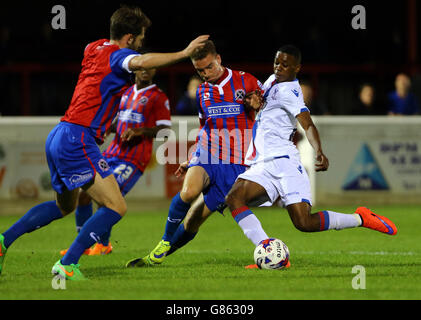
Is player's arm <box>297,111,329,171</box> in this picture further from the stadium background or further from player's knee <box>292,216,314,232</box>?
the stadium background

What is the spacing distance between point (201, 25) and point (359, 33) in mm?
3480

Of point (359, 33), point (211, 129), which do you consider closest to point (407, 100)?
point (359, 33)

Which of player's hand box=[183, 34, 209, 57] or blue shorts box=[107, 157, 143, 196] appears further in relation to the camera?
blue shorts box=[107, 157, 143, 196]

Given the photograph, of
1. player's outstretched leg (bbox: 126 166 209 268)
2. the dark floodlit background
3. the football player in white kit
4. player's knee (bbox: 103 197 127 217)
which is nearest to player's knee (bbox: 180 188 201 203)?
player's outstretched leg (bbox: 126 166 209 268)

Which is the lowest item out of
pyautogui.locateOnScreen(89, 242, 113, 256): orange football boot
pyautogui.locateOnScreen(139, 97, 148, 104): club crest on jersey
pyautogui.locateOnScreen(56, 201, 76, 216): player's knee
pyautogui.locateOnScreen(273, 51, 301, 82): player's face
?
pyautogui.locateOnScreen(89, 242, 113, 256): orange football boot

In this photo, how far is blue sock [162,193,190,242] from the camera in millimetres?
7320

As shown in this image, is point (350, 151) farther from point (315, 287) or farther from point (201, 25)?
point (315, 287)

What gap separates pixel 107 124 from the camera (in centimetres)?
650

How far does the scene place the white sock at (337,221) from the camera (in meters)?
6.82

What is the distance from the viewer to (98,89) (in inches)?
250

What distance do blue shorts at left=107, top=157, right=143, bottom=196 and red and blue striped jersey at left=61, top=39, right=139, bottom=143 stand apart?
1902 millimetres

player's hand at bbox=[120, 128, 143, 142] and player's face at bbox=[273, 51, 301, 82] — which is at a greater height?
player's face at bbox=[273, 51, 301, 82]

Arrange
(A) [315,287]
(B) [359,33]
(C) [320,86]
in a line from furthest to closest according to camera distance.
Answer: (B) [359,33] < (C) [320,86] < (A) [315,287]

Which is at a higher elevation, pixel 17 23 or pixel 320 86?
pixel 17 23
